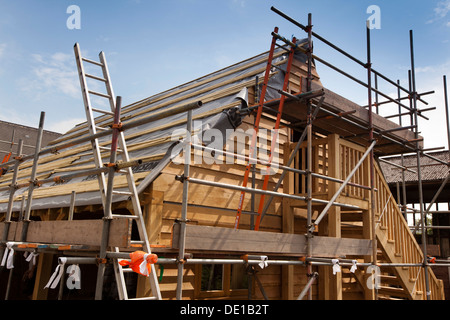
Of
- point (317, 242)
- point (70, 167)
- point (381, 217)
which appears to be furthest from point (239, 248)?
point (70, 167)

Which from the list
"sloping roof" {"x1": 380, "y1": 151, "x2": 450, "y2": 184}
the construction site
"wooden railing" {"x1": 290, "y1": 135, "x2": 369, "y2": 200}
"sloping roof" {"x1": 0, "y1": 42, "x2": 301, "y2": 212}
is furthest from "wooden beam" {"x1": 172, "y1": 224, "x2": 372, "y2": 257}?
"sloping roof" {"x1": 380, "y1": 151, "x2": 450, "y2": 184}

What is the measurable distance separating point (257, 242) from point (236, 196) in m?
2.25


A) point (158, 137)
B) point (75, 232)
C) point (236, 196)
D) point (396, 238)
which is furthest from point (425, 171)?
point (75, 232)

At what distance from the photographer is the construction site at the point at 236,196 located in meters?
5.33

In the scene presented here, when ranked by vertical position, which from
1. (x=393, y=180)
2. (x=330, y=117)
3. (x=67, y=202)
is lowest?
(x=67, y=202)

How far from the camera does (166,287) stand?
21.6 feet

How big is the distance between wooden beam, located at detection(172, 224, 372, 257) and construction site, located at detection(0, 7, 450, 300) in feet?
0.06

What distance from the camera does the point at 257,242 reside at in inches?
225

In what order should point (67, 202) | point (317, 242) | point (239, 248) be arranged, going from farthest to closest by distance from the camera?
point (67, 202)
point (317, 242)
point (239, 248)

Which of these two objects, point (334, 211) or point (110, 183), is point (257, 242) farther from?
point (334, 211)
